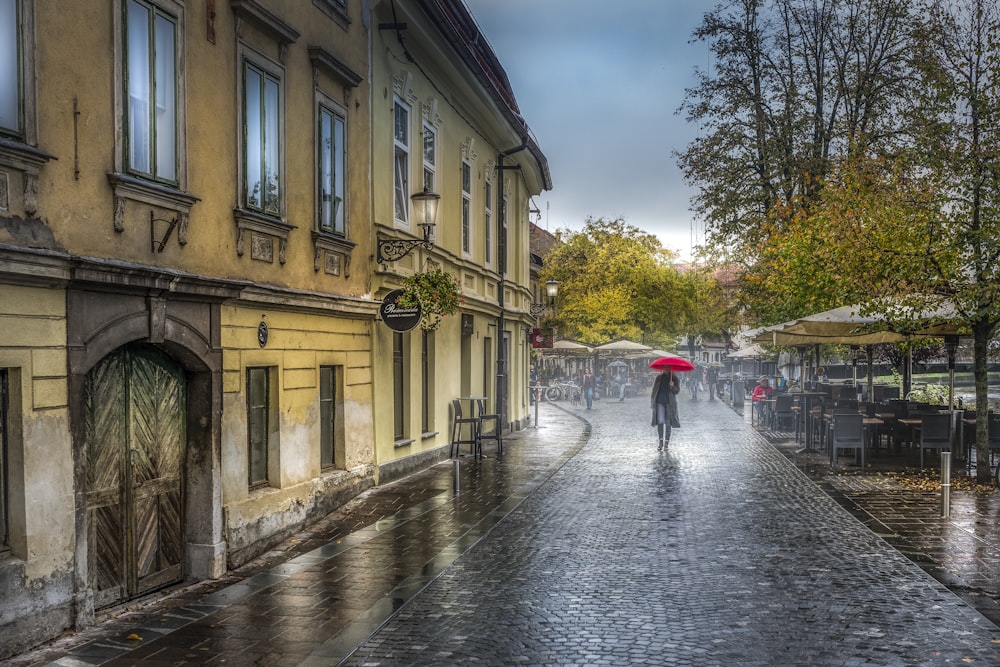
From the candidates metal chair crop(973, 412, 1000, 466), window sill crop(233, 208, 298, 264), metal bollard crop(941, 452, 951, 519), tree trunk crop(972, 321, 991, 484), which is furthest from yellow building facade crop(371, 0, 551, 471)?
metal chair crop(973, 412, 1000, 466)

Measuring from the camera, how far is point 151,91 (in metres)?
8.11

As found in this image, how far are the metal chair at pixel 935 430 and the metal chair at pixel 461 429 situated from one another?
7823mm

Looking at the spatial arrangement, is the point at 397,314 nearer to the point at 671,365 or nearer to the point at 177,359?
the point at 177,359

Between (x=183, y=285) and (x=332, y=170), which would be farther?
(x=332, y=170)

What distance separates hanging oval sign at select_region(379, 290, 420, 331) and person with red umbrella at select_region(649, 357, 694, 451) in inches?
319

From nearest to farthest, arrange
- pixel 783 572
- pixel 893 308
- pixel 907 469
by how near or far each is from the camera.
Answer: pixel 783 572 < pixel 893 308 < pixel 907 469

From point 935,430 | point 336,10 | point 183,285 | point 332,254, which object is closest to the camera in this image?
point 183,285

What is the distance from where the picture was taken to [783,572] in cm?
865

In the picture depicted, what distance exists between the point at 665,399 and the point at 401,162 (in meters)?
8.27

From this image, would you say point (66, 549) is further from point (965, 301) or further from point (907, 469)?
point (907, 469)

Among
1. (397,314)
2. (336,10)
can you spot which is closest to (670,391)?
(397,314)

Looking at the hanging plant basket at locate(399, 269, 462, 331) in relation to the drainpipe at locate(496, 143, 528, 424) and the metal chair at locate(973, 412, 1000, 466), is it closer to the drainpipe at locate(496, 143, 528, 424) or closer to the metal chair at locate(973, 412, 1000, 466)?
the drainpipe at locate(496, 143, 528, 424)

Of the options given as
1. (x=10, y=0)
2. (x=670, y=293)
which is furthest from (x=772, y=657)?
(x=670, y=293)

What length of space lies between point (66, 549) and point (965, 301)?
38.9 feet
